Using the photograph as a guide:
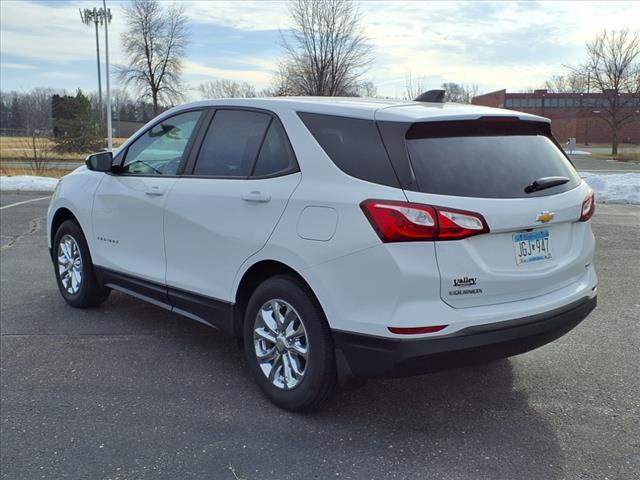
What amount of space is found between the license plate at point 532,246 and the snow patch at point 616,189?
38.2ft

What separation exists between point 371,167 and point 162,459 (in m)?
1.82

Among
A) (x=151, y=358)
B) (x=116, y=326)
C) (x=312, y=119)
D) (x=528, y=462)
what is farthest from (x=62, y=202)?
(x=528, y=462)

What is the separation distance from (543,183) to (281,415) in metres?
1.97

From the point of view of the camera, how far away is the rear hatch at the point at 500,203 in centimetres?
296

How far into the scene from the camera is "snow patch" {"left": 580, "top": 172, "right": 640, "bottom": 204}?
1378 centimetres

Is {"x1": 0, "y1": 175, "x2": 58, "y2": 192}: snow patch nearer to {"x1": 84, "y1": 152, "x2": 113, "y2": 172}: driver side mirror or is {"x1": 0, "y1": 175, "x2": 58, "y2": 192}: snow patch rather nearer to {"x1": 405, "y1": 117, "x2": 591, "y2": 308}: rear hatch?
{"x1": 84, "y1": 152, "x2": 113, "y2": 172}: driver side mirror

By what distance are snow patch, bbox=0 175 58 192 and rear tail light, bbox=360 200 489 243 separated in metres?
15.7

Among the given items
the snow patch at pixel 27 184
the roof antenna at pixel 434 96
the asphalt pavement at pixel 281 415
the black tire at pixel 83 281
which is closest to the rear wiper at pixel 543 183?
the roof antenna at pixel 434 96

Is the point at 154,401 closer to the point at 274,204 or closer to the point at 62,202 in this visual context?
the point at 274,204

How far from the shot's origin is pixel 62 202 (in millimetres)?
5578

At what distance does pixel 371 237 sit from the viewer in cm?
297

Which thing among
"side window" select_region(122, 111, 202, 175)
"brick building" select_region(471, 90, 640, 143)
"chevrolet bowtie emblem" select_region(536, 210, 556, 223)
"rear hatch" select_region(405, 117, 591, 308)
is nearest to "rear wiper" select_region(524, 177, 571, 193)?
"rear hatch" select_region(405, 117, 591, 308)

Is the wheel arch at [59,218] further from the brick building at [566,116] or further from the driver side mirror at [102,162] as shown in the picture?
the brick building at [566,116]

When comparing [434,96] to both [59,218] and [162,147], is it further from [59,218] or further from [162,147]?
[59,218]
